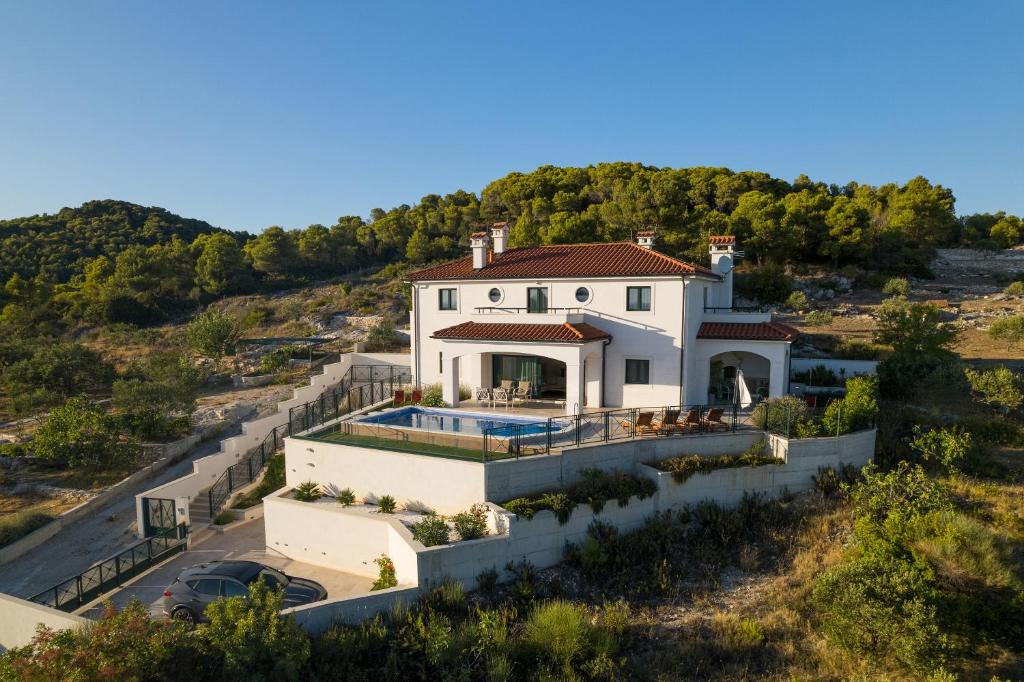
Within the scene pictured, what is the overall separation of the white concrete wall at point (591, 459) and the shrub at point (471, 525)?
76 cm

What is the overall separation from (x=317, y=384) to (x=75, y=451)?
10.0 metres

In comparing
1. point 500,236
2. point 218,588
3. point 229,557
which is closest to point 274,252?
point 500,236

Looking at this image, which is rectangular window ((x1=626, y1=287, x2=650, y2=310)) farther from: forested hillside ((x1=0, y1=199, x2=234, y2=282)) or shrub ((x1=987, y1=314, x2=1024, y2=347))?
forested hillside ((x1=0, y1=199, x2=234, y2=282))

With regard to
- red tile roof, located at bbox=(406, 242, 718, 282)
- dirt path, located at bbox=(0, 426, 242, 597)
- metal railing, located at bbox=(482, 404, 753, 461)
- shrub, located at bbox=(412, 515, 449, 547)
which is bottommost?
dirt path, located at bbox=(0, 426, 242, 597)

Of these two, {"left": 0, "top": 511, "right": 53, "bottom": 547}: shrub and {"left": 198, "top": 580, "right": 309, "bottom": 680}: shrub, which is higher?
{"left": 198, "top": 580, "right": 309, "bottom": 680}: shrub

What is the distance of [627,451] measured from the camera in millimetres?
16812

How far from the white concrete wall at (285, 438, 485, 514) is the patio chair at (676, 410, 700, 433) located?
7.22 m

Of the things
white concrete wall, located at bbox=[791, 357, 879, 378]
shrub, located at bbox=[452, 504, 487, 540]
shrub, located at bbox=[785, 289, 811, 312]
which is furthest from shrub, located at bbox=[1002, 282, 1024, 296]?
shrub, located at bbox=[452, 504, 487, 540]

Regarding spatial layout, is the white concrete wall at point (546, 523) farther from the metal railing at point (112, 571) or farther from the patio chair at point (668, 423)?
the metal railing at point (112, 571)

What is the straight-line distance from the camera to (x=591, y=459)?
1630 centimetres

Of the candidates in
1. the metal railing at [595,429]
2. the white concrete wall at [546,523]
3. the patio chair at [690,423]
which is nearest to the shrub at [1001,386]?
the white concrete wall at [546,523]

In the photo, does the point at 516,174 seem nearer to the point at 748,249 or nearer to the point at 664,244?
the point at 664,244

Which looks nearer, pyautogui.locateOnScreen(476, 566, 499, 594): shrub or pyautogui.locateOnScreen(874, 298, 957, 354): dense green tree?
pyautogui.locateOnScreen(476, 566, 499, 594): shrub

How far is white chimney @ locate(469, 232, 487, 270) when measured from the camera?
24.8 meters
